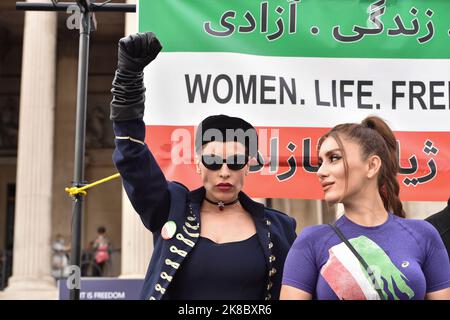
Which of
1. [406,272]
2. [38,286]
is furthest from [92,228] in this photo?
[406,272]

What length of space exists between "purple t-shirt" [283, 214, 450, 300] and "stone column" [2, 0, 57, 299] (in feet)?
91.5

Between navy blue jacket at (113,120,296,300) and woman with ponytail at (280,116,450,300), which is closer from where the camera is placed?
woman with ponytail at (280,116,450,300)

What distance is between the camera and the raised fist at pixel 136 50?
4.58 metres

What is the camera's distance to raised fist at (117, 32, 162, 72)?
458 centimetres

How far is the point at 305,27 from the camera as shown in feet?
22.1

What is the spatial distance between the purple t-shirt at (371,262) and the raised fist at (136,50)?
1322 millimetres

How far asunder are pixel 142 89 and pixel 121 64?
0.69 feet

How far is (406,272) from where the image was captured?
3.97 meters

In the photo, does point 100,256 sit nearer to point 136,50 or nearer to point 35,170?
point 35,170

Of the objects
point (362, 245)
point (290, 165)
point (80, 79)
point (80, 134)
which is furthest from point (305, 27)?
point (80, 79)

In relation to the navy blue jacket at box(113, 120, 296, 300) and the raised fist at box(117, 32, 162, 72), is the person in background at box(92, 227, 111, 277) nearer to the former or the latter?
the navy blue jacket at box(113, 120, 296, 300)

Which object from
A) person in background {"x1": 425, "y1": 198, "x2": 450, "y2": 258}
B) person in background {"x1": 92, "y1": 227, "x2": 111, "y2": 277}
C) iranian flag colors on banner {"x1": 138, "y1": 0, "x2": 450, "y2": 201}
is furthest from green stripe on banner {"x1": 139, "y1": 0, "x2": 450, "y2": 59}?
person in background {"x1": 92, "y1": 227, "x2": 111, "y2": 277}

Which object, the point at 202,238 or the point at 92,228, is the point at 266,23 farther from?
the point at 92,228

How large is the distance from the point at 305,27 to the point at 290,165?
111 cm
